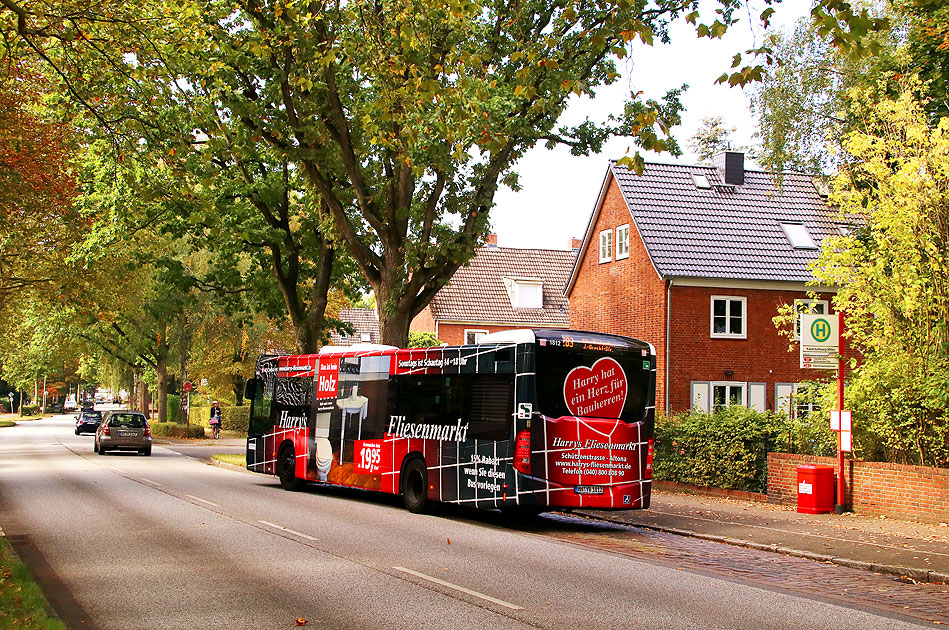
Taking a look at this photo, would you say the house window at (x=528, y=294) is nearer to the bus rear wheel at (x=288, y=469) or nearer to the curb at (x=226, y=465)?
the curb at (x=226, y=465)

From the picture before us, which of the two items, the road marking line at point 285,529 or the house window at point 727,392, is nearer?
the road marking line at point 285,529

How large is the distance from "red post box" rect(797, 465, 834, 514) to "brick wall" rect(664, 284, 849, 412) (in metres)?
14.0

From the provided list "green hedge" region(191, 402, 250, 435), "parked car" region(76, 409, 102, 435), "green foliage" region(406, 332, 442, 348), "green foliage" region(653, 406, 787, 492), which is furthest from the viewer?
"parked car" region(76, 409, 102, 435)

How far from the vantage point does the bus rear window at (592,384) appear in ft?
50.3

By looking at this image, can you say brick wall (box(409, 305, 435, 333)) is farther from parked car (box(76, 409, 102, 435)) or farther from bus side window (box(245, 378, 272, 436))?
bus side window (box(245, 378, 272, 436))

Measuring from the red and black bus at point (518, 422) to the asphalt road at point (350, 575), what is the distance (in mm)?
694

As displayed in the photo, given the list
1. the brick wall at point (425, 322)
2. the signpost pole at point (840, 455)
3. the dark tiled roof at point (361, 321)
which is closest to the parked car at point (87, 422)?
the dark tiled roof at point (361, 321)

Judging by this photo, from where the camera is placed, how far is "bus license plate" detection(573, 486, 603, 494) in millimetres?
15533

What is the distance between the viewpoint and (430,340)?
56.2 m

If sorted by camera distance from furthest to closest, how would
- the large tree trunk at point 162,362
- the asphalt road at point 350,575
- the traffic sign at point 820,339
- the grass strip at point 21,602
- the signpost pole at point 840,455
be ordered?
the large tree trunk at point 162,362
the traffic sign at point 820,339
the signpost pole at point 840,455
the asphalt road at point 350,575
the grass strip at point 21,602

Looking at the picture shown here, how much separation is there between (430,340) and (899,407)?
40566 mm

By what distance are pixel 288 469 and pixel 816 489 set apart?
1138cm

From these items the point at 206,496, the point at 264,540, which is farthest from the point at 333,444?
the point at 264,540

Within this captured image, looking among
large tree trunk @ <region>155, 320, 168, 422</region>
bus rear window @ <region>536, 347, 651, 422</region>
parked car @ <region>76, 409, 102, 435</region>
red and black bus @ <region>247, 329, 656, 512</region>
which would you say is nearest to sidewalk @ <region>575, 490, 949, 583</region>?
red and black bus @ <region>247, 329, 656, 512</region>
